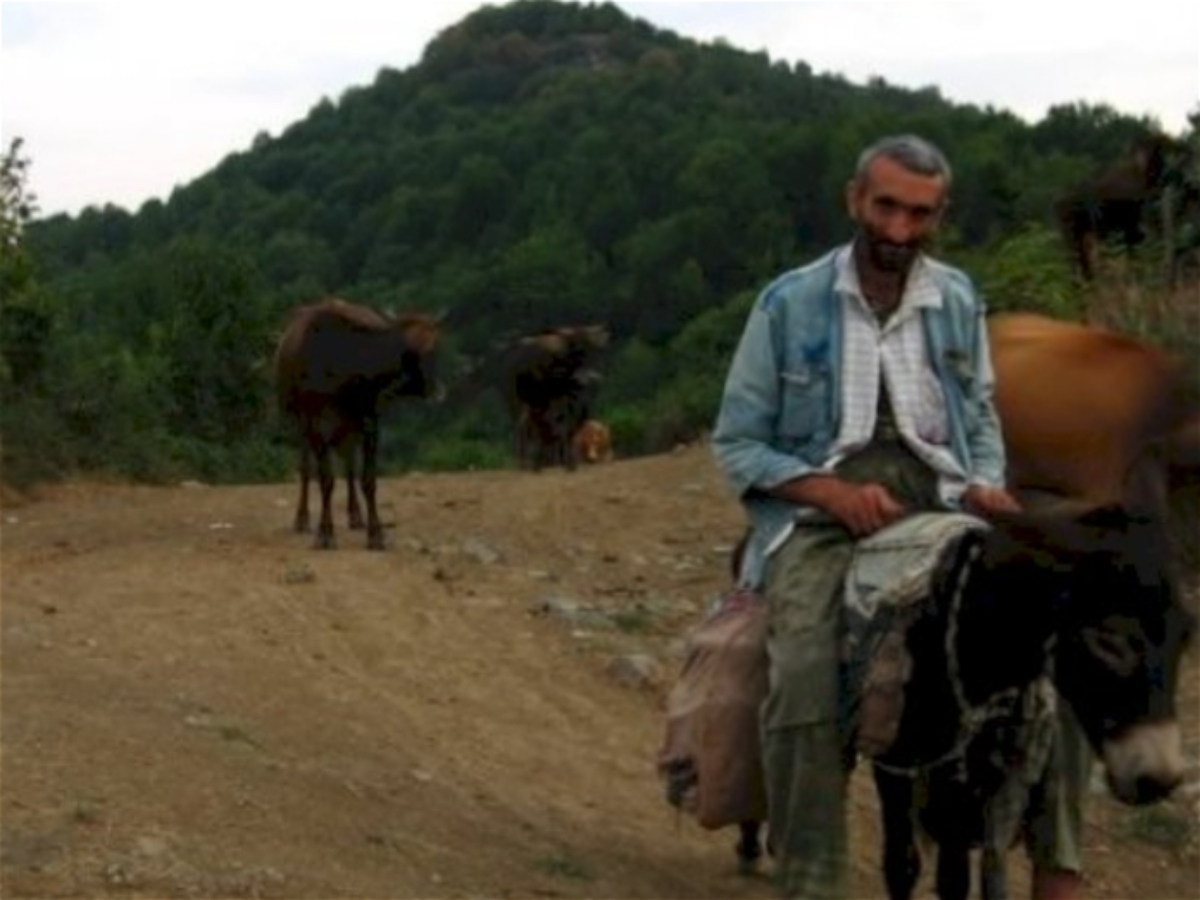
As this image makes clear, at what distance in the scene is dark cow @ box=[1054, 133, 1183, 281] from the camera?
613 inches

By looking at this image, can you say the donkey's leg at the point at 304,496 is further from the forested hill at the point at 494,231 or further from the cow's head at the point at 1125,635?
the cow's head at the point at 1125,635

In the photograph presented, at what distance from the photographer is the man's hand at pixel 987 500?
564 centimetres

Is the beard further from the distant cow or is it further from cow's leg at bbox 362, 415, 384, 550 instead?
the distant cow

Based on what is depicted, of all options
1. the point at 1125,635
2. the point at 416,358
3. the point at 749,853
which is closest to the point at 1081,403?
the point at 1125,635

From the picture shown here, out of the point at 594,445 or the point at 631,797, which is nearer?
the point at 631,797

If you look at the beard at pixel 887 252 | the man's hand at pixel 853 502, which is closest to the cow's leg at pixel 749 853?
the man's hand at pixel 853 502

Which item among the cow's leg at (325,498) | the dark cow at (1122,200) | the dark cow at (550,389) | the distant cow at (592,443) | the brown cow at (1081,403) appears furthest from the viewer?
the distant cow at (592,443)

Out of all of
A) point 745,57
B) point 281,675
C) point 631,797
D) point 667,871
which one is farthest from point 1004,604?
point 745,57

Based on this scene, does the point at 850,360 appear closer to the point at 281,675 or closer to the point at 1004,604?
the point at 1004,604

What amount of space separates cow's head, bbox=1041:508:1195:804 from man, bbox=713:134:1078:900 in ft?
1.66

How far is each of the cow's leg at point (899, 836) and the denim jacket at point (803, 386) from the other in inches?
23.1

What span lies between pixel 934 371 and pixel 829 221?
46.6 metres

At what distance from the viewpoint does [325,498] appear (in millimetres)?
15375

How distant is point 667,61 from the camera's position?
80.7 metres
